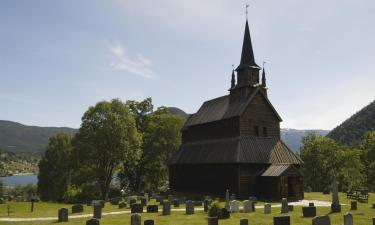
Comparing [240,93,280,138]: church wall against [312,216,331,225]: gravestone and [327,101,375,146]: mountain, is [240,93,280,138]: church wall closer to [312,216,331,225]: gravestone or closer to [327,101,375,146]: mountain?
[312,216,331,225]: gravestone

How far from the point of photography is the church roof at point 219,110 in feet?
144

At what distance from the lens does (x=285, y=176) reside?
1500 inches

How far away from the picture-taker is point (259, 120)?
145 ft

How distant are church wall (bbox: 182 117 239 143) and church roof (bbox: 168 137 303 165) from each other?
0.78 m

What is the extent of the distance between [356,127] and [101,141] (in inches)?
4653

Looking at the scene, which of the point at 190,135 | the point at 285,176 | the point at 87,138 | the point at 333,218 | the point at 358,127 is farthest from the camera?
the point at 358,127

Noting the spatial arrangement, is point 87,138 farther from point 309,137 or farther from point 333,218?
point 309,137

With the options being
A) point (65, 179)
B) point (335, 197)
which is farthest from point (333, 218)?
point (65, 179)

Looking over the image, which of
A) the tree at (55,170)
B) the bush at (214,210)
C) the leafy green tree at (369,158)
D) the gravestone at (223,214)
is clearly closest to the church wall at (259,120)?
the bush at (214,210)

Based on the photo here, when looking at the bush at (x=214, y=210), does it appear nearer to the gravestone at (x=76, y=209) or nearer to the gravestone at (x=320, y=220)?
the gravestone at (x=320, y=220)

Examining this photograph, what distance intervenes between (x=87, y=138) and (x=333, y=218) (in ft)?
105

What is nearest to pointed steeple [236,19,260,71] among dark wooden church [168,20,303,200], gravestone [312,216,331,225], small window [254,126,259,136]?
dark wooden church [168,20,303,200]

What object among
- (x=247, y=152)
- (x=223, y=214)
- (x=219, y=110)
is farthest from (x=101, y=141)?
(x=223, y=214)

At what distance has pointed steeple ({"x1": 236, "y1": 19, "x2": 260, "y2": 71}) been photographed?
46.4 meters
